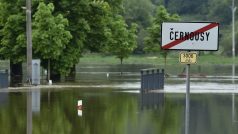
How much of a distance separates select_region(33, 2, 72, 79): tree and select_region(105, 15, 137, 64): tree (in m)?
6.88

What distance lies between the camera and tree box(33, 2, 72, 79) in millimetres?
39750

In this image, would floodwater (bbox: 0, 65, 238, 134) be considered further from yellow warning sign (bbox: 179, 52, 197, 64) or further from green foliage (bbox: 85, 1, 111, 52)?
green foliage (bbox: 85, 1, 111, 52)

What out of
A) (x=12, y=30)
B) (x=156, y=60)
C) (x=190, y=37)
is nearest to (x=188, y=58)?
(x=190, y=37)

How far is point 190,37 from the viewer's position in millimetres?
8672

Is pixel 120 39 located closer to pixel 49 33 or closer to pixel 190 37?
pixel 49 33

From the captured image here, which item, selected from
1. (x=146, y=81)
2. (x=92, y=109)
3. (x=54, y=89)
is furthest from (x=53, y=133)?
(x=54, y=89)

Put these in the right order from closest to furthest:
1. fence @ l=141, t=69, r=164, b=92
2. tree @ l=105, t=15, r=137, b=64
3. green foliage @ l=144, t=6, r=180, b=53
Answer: fence @ l=141, t=69, r=164, b=92, tree @ l=105, t=15, r=137, b=64, green foliage @ l=144, t=6, r=180, b=53

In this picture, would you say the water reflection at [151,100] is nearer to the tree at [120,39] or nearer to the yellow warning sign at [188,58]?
the yellow warning sign at [188,58]

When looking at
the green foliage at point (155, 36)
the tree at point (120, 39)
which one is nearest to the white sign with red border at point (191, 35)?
the tree at point (120, 39)

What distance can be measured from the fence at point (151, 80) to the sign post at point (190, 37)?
74.6 feet

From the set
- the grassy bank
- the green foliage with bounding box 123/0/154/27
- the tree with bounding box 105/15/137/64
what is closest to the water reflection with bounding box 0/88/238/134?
the tree with bounding box 105/15/137/64

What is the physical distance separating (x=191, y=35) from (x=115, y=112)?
13.9 metres

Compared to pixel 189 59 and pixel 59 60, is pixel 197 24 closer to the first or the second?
pixel 189 59

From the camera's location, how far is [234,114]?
21.9m
